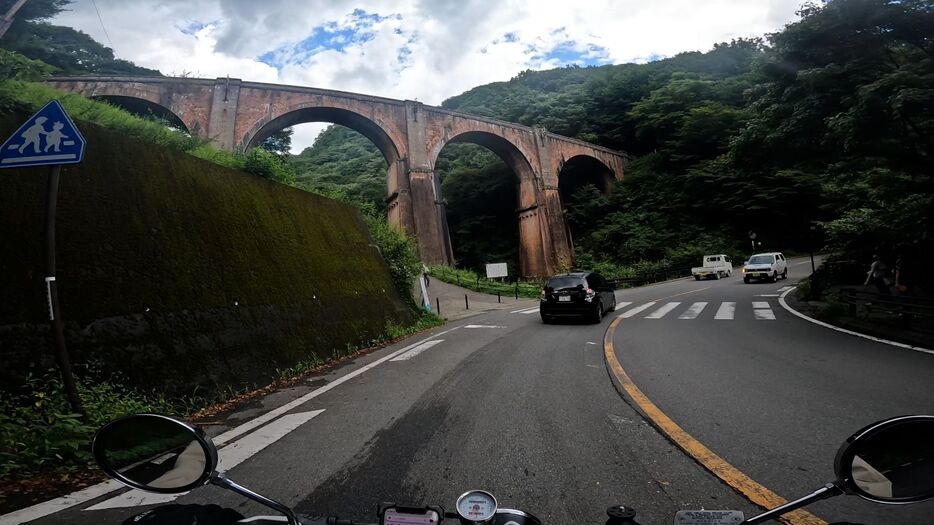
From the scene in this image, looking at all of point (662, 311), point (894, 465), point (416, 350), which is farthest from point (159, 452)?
point (662, 311)

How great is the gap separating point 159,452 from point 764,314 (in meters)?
14.3

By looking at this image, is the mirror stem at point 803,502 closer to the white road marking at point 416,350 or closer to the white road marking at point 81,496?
the white road marking at point 81,496

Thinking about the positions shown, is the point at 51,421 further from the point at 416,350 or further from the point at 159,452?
the point at 416,350

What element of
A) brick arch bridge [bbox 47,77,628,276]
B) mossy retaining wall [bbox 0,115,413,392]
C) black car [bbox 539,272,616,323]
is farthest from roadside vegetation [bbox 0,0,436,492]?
brick arch bridge [bbox 47,77,628,276]

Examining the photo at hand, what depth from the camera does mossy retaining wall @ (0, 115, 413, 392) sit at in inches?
167

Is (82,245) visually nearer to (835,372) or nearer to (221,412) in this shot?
(221,412)

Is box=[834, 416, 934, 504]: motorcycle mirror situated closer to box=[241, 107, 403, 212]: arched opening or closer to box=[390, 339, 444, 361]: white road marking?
box=[390, 339, 444, 361]: white road marking

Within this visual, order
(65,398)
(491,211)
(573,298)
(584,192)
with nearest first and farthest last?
(65,398) < (573,298) < (584,192) < (491,211)

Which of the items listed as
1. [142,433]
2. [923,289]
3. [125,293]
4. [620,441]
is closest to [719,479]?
[620,441]

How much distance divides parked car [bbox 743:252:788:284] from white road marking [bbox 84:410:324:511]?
27.0 metres

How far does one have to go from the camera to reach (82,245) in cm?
473

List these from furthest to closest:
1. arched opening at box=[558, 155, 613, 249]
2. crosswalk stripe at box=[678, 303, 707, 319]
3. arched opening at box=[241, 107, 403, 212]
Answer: arched opening at box=[558, 155, 613, 249]
arched opening at box=[241, 107, 403, 212]
crosswalk stripe at box=[678, 303, 707, 319]

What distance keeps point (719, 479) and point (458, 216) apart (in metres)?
45.6

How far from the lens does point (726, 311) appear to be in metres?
13.2
